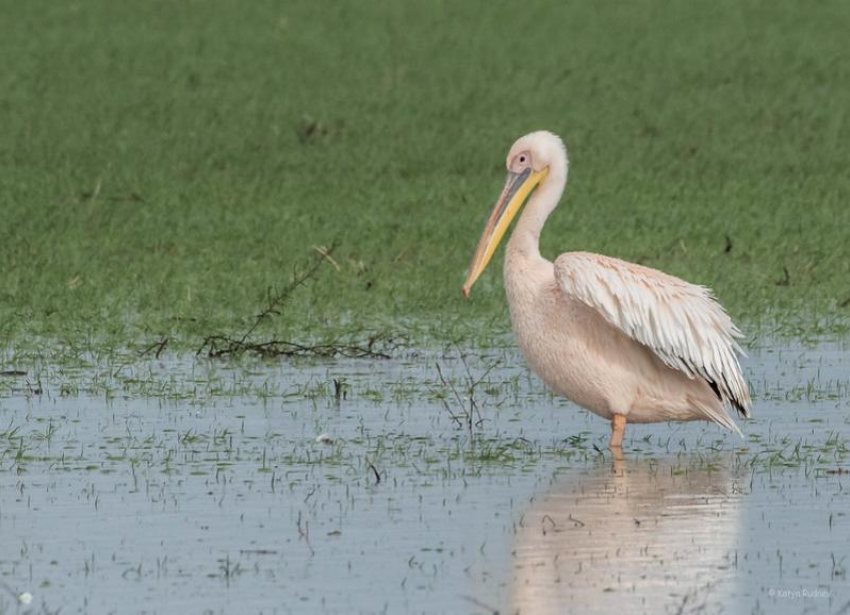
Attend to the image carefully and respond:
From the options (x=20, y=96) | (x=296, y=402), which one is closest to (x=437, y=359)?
(x=296, y=402)

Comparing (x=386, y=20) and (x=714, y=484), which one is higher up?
(x=386, y=20)

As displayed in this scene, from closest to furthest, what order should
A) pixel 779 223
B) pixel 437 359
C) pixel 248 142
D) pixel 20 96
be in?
pixel 437 359
pixel 779 223
pixel 248 142
pixel 20 96

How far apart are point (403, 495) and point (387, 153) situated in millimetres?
9474

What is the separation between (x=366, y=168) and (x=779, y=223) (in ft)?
12.2

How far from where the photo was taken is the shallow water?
5.85 meters

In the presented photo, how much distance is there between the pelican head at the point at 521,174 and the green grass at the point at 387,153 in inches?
56.7

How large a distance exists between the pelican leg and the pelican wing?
0.28 m

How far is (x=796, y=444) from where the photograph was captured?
7840 millimetres

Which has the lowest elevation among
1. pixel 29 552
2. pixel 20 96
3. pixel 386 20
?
pixel 29 552

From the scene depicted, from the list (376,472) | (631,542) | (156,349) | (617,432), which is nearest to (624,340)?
(617,432)

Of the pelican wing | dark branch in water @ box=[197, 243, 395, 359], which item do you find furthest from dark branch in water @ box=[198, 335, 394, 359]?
the pelican wing

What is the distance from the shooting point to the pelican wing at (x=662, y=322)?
795 centimetres

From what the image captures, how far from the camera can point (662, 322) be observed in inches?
314

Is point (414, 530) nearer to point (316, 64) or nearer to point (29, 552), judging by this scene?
point (29, 552)
